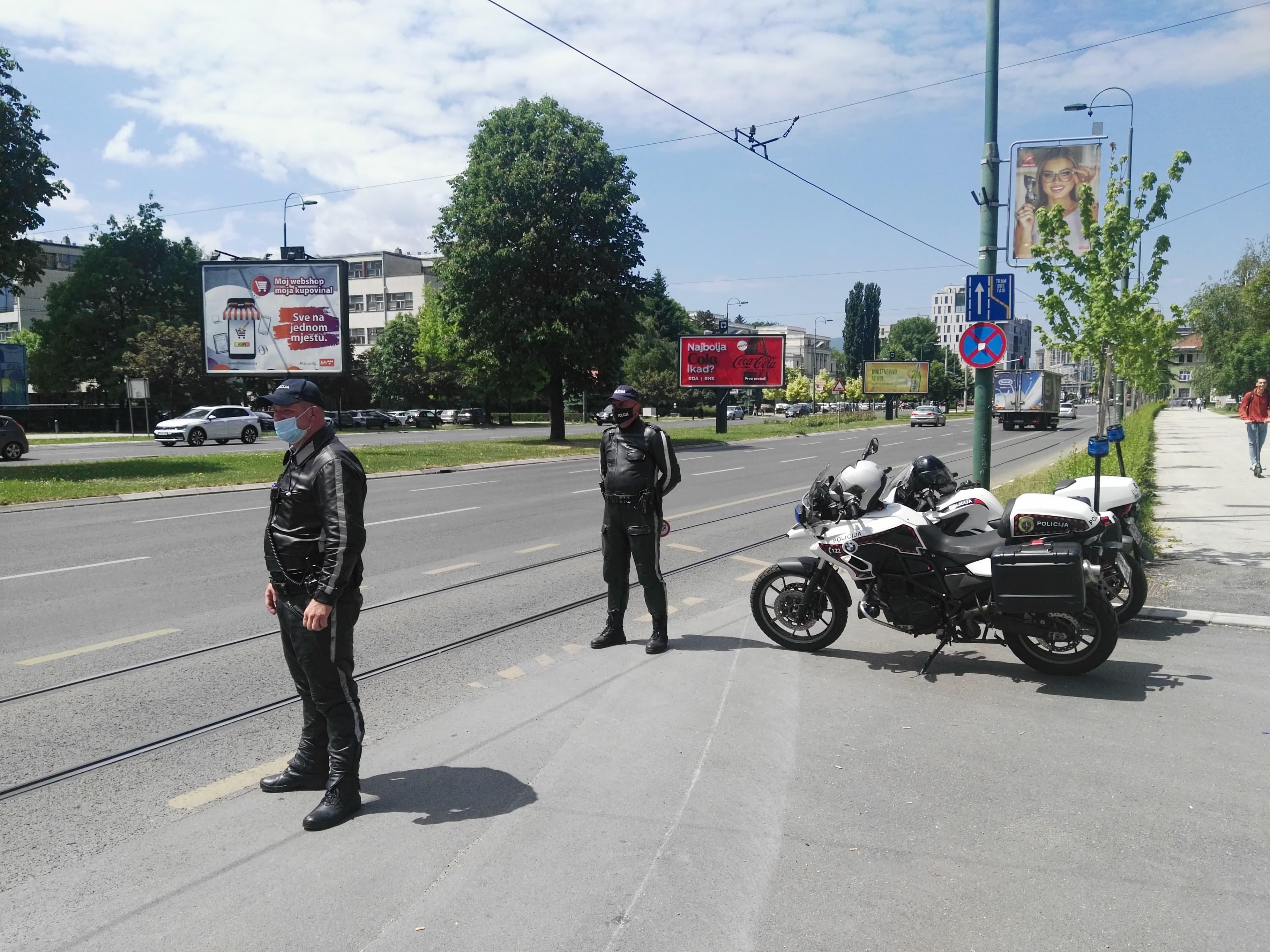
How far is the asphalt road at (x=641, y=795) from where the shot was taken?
3059mm

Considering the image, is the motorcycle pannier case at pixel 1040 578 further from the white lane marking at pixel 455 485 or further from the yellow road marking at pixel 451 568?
the white lane marking at pixel 455 485

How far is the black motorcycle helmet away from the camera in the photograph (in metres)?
6.65

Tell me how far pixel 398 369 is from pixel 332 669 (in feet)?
233

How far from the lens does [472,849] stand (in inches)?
138

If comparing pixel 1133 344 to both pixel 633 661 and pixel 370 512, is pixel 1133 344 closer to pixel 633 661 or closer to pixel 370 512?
pixel 633 661

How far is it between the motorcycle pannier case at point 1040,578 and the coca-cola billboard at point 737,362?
38966 millimetres

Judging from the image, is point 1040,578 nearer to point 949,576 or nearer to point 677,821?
point 949,576

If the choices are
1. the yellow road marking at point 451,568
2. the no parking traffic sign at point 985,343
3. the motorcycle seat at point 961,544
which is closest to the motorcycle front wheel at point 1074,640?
Answer: the motorcycle seat at point 961,544

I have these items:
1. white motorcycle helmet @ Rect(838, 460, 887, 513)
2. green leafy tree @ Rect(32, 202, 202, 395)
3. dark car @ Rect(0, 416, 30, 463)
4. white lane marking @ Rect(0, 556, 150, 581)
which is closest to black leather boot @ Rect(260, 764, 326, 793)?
white motorcycle helmet @ Rect(838, 460, 887, 513)

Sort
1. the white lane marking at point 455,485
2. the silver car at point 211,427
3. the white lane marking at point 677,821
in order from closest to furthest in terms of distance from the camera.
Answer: the white lane marking at point 677,821 < the white lane marking at point 455,485 < the silver car at point 211,427

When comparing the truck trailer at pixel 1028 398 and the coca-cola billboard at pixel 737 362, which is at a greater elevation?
the coca-cola billboard at pixel 737 362

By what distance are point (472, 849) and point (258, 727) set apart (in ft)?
6.31

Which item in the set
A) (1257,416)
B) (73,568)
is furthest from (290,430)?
(1257,416)

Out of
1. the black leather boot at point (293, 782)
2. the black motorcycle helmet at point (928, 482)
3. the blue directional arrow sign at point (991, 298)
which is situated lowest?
the black leather boot at point (293, 782)
